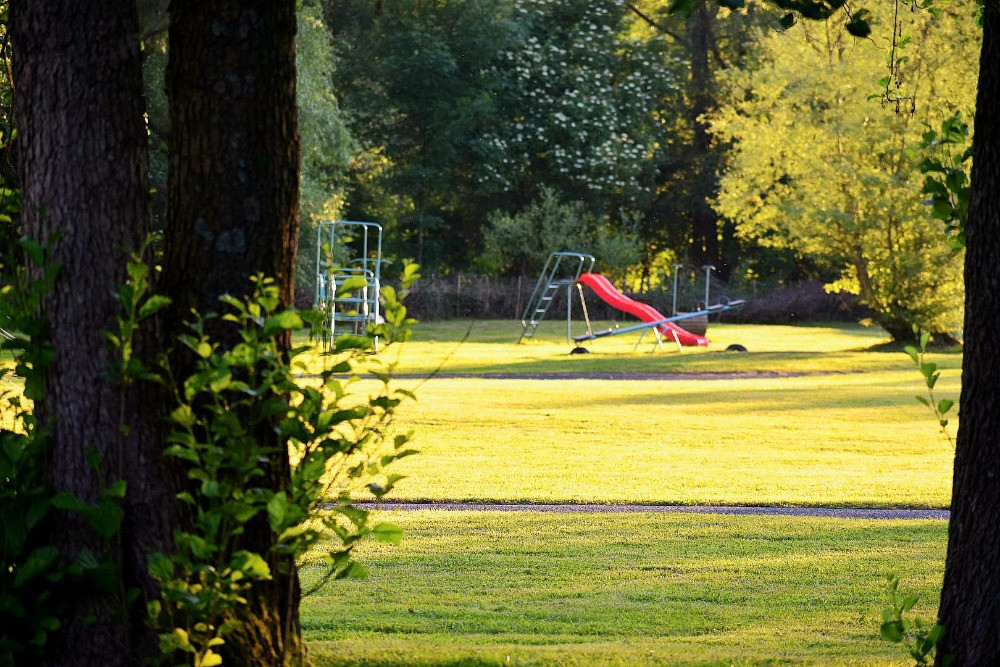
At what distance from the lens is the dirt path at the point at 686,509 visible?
9070mm

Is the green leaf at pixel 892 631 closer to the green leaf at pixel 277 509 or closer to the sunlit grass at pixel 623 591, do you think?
the sunlit grass at pixel 623 591

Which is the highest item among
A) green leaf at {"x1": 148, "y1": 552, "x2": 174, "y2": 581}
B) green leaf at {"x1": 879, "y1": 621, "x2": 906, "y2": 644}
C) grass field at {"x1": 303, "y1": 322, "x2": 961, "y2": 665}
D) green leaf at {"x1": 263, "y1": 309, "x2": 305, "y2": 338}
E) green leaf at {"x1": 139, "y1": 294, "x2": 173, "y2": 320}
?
green leaf at {"x1": 139, "y1": 294, "x2": 173, "y2": 320}

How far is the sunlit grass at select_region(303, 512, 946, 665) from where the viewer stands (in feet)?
15.3

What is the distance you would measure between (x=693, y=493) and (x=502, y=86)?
104 ft

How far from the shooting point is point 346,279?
3361 millimetres

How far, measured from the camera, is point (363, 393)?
1614cm

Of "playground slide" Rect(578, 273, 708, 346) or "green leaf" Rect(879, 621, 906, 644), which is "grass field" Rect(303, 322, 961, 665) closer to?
"green leaf" Rect(879, 621, 906, 644)

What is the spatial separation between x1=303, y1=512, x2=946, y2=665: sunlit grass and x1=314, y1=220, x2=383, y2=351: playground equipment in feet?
3.79

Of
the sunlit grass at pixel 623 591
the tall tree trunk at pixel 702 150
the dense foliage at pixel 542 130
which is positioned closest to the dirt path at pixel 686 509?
the sunlit grass at pixel 623 591

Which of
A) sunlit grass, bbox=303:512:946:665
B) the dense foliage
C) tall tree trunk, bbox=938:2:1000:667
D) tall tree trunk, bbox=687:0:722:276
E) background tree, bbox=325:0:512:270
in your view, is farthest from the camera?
tall tree trunk, bbox=687:0:722:276

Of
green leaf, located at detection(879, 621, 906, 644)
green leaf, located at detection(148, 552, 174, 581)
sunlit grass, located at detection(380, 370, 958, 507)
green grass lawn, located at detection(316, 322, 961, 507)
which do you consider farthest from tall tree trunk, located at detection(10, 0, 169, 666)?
sunlit grass, located at detection(380, 370, 958, 507)

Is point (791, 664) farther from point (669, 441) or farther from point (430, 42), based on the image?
point (430, 42)

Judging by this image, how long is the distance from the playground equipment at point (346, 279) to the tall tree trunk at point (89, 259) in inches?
22.8

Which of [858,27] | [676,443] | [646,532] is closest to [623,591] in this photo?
[646,532]
